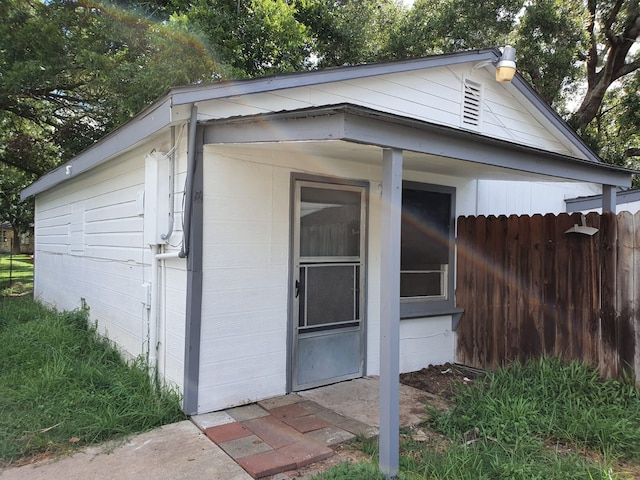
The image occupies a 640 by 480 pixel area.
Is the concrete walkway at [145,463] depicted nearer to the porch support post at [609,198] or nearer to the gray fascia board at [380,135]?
the gray fascia board at [380,135]

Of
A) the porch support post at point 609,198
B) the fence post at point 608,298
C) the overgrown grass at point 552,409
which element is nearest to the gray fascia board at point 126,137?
the overgrown grass at point 552,409

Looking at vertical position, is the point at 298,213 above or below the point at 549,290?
above

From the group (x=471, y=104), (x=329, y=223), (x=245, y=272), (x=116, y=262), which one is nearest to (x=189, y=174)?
(x=245, y=272)

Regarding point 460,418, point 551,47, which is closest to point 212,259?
point 460,418

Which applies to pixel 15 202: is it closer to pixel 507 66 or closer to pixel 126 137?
pixel 126 137

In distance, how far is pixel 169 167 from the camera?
399 centimetres

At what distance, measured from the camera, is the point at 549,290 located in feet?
16.0

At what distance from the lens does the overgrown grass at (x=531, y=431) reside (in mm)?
2842

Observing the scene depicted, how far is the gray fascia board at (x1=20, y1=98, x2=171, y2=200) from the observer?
361 centimetres

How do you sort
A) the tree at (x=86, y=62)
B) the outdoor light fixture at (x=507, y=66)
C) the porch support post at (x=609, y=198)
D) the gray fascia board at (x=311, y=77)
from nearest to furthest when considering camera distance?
the gray fascia board at (x=311, y=77), the porch support post at (x=609, y=198), the outdoor light fixture at (x=507, y=66), the tree at (x=86, y=62)

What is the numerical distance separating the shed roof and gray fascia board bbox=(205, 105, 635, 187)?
28 cm

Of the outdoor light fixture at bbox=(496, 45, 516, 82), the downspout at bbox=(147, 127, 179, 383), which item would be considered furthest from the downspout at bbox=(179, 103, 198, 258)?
the outdoor light fixture at bbox=(496, 45, 516, 82)

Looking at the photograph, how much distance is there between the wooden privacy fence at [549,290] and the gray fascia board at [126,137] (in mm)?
3837

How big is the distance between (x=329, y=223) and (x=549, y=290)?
Result: 99.4 inches
